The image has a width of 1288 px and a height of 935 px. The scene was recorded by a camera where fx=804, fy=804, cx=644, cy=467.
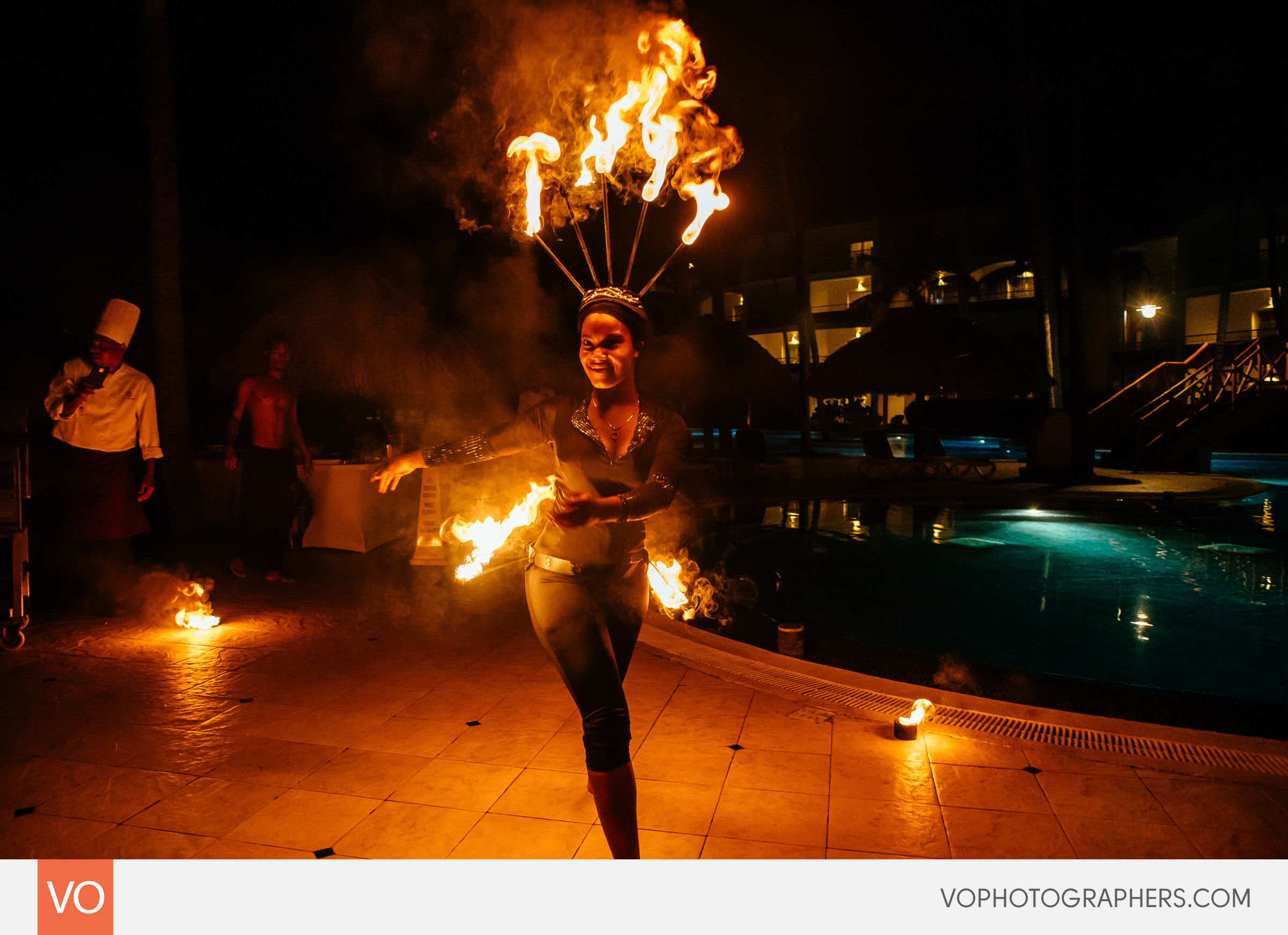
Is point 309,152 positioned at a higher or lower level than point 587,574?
higher

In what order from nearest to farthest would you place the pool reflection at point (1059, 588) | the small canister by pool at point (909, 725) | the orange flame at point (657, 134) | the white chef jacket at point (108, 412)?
the orange flame at point (657, 134), the small canister by pool at point (909, 725), the white chef jacket at point (108, 412), the pool reflection at point (1059, 588)

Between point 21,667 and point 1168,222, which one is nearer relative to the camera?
point 21,667

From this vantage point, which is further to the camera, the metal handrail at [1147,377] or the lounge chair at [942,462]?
the metal handrail at [1147,377]

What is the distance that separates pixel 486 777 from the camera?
11.7ft

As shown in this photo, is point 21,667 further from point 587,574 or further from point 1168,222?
point 1168,222

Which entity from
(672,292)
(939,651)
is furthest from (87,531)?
(672,292)

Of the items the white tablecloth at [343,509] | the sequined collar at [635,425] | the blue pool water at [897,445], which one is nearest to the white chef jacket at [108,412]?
the white tablecloth at [343,509]

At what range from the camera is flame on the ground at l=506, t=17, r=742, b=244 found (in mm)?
3582

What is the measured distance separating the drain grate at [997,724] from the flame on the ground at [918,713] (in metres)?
0.06

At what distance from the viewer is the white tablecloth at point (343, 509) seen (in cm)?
896

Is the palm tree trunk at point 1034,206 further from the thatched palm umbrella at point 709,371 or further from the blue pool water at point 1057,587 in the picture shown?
the thatched palm umbrella at point 709,371
